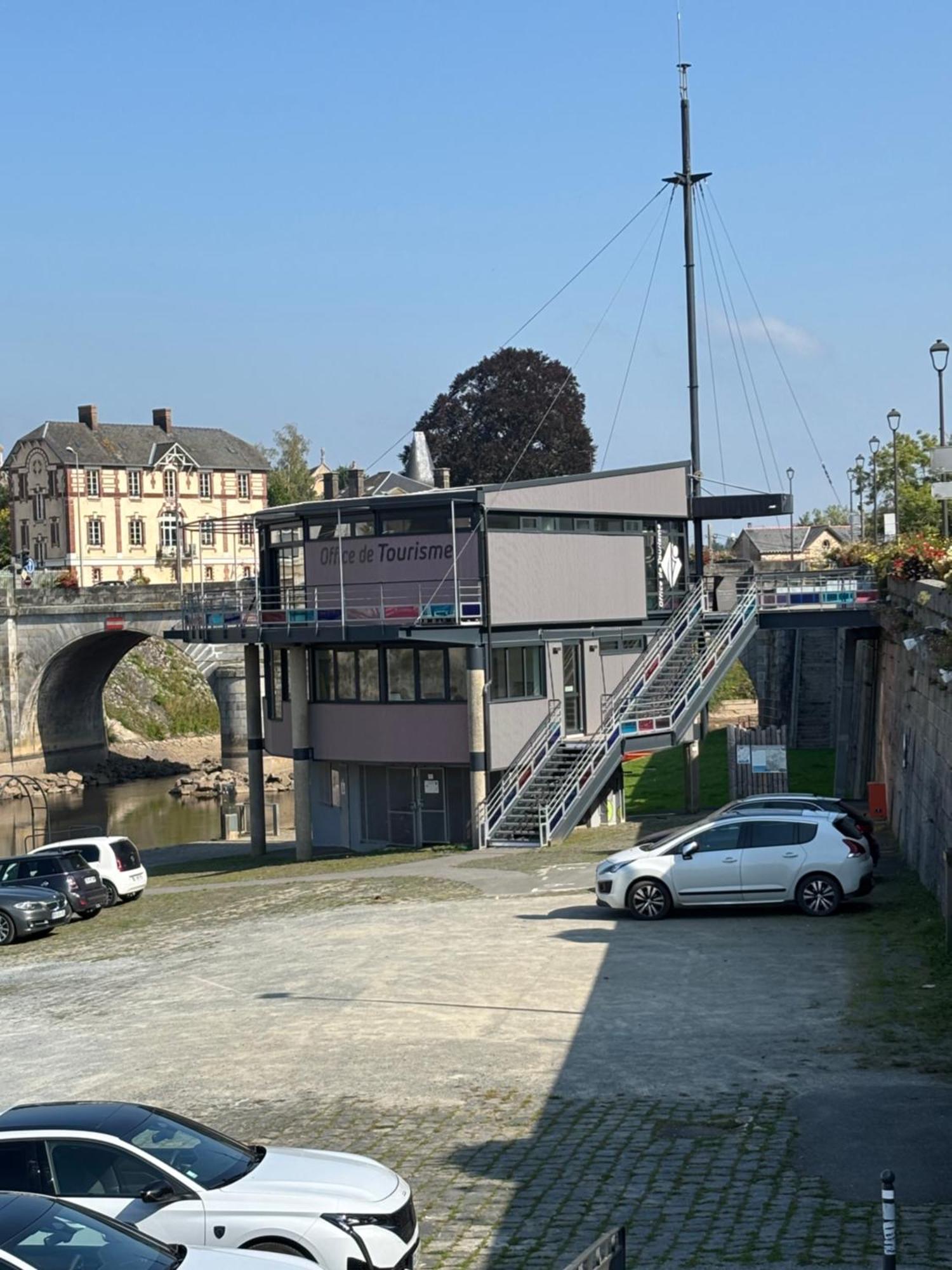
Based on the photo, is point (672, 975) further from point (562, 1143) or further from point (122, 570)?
point (122, 570)

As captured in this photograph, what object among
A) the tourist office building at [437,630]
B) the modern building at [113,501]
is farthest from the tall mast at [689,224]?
the modern building at [113,501]

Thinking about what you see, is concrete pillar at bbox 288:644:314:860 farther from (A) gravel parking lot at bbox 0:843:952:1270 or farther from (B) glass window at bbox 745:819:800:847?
(B) glass window at bbox 745:819:800:847

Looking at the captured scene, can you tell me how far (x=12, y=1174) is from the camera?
10625 millimetres

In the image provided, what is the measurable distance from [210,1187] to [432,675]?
28021mm

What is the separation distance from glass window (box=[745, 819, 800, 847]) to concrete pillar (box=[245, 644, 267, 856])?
21512 mm

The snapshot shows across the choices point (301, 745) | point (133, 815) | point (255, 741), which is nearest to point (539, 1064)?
point (301, 745)

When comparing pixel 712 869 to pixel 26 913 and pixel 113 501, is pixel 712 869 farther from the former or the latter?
pixel 113 501

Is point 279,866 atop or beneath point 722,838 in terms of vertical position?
beneath

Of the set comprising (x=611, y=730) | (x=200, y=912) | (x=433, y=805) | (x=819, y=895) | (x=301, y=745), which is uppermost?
(x=611, y=730)

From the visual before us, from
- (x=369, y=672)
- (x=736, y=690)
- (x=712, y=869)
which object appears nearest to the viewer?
(x=712, y=869)

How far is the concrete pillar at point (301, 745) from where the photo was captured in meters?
40.2

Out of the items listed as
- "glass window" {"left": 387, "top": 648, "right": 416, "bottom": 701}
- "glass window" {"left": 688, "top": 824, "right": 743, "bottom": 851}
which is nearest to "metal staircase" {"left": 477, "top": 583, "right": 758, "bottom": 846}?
"glass window" {"left": 387, "top": 648, "right": 416, "bottom": 701}

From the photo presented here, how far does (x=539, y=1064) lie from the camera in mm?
16672

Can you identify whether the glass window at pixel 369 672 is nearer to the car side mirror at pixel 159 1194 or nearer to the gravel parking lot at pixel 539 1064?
the gravel parking lot at pixel 539 1064
